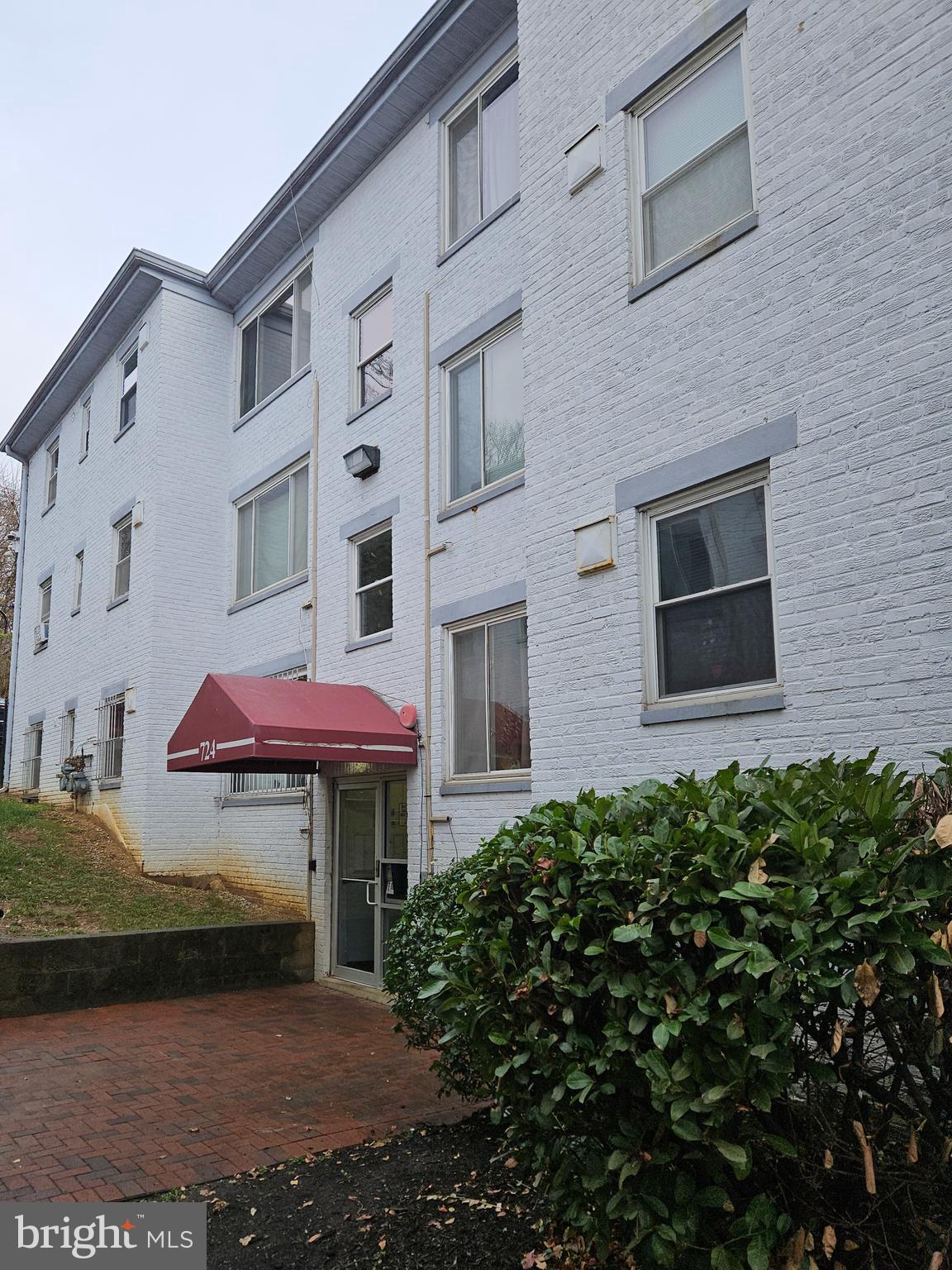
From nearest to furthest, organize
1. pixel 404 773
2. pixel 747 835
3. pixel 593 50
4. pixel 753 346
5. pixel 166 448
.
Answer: pixel 747 835, pixel 753 346, pixel 593 50, pixel 404 773, pixel 166 448

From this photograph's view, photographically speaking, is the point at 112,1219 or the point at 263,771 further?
the point at 263,771

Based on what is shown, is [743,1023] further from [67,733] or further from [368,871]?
[67,733]

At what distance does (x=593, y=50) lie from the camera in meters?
8.81

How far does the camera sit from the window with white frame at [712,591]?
700 centimetres

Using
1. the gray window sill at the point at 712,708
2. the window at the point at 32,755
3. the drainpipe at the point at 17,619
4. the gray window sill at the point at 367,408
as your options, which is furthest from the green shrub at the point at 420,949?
the drainpipe at the point at 17,619

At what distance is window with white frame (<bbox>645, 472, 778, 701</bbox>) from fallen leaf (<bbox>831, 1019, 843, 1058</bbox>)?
142 inches

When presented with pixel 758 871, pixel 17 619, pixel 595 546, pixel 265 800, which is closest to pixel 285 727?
pixel 595 546

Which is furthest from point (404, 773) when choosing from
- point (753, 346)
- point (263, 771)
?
point (753, 346)

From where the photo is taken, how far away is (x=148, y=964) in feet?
34.9

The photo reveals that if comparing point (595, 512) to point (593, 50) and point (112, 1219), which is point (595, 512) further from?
point (112, 1219)

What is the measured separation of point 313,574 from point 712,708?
297 inches

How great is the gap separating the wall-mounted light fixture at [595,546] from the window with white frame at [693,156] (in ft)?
6.90

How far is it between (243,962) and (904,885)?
9.70 metres

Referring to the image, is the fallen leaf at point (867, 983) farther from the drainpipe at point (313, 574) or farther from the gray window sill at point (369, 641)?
the drainpipe at point (313, 574)
